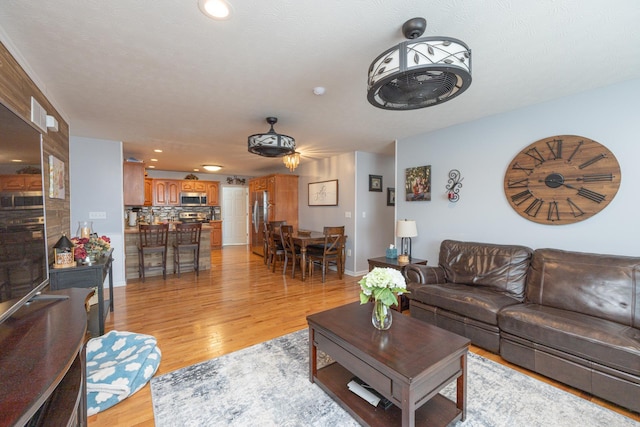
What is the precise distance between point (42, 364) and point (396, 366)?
4.74ft

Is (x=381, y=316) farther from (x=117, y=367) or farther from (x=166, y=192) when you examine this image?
(x=166, y=192)

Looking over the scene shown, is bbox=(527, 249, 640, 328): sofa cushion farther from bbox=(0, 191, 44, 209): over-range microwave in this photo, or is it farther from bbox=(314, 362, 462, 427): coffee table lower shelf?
bbox=(0, 191, 44, 209): over-range microwave

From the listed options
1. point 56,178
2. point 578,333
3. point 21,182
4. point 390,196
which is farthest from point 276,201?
point 578,333

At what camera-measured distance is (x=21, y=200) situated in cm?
131

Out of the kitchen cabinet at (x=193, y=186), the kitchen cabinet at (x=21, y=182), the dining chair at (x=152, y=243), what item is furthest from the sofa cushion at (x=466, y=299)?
the kitchen cabinet at (x=193, y=186)

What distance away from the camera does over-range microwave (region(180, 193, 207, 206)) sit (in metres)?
8.25

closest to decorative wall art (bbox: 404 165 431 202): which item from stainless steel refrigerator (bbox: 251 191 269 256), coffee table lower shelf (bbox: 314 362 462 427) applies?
coffee table lower shelf (bbox: 314 362 462 427)

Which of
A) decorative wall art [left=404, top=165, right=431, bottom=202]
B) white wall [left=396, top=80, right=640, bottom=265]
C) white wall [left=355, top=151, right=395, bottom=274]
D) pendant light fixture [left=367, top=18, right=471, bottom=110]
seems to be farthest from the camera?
white wall [left=355, top=151, right=395, bottom=274]

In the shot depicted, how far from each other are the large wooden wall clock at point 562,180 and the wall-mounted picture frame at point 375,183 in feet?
8.51

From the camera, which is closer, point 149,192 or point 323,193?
point 323,193

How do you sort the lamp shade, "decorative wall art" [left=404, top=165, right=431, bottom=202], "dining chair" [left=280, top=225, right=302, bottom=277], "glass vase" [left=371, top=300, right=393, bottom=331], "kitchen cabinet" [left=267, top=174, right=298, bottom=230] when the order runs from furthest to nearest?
"kitchen cabinet" [left=267, top=174, right=298, bottom=230]
"dining chair" [left=280, top=225, right=302, bottom=277]
"decorative wall art" [left=404, top=165, right=431, bottom=202]
the lamp shade
"glass vase" [left=371, top=300, right=393, bottom=331]

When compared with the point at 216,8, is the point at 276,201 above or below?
below

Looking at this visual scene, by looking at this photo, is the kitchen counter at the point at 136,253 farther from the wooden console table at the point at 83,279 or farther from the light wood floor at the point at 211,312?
the wooden console table at the point at 83,279

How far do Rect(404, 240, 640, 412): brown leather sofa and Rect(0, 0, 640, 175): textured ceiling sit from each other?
1635 mm
